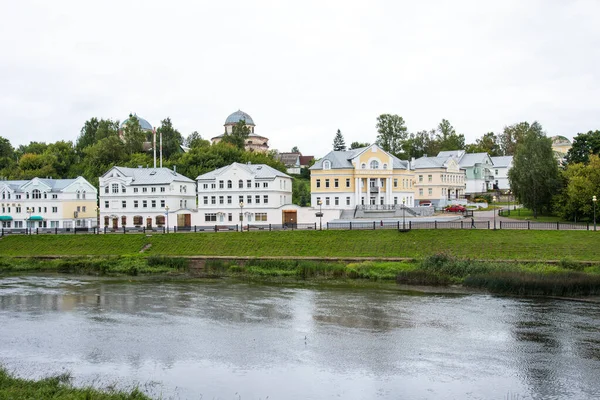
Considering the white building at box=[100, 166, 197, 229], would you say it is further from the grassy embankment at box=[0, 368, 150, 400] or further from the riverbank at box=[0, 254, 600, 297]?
the grassy embankment at box=[0, 368, 150, 400]

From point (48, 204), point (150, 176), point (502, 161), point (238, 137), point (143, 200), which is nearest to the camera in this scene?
point (143, 200)

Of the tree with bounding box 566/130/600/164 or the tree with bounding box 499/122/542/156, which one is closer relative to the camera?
the tree with bounding box 566/130/600/164

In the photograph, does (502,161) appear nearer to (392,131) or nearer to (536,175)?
(392,131)

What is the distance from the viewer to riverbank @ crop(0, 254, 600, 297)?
103 ft

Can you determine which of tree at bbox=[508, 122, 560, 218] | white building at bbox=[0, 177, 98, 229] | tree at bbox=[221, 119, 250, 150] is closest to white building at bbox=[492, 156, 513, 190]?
tree at bbox=[508, 122, 560, 218]

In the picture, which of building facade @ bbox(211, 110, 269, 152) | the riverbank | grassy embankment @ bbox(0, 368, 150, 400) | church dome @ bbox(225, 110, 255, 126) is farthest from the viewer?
church dome @ bbox(225, 110, 255, 126)

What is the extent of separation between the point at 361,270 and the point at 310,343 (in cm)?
1548

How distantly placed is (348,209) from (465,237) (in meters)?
19.4

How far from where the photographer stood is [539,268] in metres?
34.8

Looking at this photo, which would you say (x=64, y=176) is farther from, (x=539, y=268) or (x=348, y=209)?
(x=539, y=268)

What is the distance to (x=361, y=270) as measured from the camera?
37812mm

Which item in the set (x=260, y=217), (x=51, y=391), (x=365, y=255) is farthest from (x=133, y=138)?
(x=51, y=391)

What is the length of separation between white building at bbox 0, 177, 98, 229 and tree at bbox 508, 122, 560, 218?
47768 millimetres

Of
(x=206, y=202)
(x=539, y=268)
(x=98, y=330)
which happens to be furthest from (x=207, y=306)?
(x=206, y=202)
